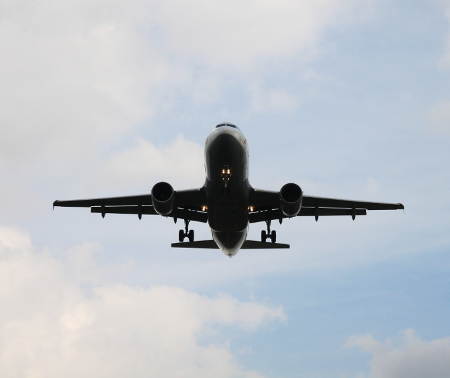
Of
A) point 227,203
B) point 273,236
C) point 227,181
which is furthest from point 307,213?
point 227,181

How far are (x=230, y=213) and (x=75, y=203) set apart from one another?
9.12 m

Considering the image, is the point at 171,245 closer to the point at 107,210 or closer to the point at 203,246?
the point at 203,246

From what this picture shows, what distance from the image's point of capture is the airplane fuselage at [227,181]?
27297 mm

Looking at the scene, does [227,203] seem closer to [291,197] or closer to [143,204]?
[291,197]

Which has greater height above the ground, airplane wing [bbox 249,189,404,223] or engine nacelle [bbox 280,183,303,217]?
airplane wing [bbox 249,189,404,223]

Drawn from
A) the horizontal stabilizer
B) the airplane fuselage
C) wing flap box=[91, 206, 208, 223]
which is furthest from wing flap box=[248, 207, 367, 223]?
the airplane fuselage

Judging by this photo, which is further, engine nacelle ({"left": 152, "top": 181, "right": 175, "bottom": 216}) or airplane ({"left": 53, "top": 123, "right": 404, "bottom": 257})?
engine nacelle ({"left": 152, "top": 181, "right": 175, "bottom": 216})

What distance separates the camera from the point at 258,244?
34.7 meters

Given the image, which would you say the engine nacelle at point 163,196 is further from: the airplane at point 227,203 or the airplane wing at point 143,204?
the airplane wing at point 143,204

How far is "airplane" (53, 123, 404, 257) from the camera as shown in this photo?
27641 millimetres

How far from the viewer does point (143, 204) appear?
33656mm

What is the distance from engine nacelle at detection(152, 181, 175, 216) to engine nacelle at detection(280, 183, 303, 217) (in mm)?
4655

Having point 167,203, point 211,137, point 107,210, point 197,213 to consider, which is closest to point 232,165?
point 211,137

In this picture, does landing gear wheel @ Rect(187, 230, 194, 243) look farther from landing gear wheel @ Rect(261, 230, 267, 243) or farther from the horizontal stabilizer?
landing gear wheel @ Rect(261, 230, 267, 243)
